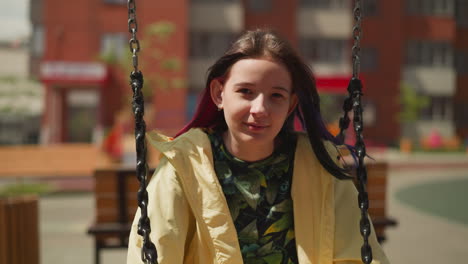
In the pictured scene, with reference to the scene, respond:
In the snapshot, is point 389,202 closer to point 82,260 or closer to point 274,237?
point 82,260

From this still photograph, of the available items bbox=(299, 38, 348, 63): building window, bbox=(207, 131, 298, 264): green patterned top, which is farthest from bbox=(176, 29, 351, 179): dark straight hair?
bbox=(299, 38, 348, 63): building window

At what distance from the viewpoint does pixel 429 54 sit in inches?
1156

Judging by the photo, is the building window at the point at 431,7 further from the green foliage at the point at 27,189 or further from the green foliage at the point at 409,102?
the green foliage at the point at 27,189

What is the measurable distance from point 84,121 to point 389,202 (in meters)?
19.3

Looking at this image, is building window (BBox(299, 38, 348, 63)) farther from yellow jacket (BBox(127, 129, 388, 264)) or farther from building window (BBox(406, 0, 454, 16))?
yellow jacket (BBox(127, 129, 388, 264))

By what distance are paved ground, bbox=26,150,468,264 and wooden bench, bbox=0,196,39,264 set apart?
1.58 metres

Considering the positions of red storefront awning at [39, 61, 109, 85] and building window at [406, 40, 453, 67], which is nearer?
red storefront awning at [39, 61, 109, 85]

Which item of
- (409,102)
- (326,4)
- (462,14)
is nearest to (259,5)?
(326,4)

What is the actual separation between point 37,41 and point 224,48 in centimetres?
948

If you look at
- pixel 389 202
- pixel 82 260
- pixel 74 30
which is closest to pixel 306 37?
pixel 74 30

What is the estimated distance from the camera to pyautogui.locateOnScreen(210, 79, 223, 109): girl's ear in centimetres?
213

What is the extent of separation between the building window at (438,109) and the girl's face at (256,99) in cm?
2951

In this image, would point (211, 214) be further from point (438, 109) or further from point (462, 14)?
point (462, 14)

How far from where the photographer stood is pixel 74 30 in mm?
23844
